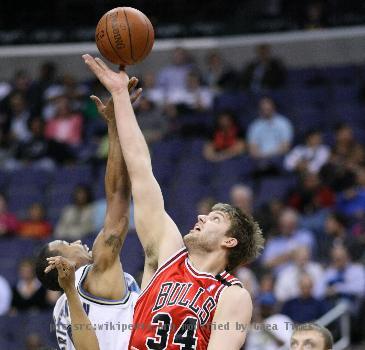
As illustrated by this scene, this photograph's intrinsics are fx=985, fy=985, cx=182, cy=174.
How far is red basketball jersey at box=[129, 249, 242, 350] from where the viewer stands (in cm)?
434

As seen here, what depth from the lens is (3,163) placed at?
44.5 ft

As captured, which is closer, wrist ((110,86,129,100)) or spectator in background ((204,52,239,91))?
wrist ((110,86,129,100))

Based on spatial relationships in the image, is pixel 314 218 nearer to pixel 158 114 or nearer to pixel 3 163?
pixel 158 114

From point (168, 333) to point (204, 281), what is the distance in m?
0.30

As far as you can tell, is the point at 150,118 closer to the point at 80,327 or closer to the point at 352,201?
the point at 352,201

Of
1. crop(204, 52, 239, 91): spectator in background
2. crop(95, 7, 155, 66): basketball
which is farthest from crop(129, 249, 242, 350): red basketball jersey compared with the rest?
crop(204, 52, 239, 91): spectator in background

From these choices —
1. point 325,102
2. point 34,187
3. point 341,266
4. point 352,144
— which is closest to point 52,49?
point 34,187

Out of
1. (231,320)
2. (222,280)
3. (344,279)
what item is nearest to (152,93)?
(344,279)

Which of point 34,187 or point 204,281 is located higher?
point 204,281

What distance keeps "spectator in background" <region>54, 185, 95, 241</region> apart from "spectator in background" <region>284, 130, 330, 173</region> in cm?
237

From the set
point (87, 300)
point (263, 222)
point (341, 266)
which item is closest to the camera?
point (87, 300)

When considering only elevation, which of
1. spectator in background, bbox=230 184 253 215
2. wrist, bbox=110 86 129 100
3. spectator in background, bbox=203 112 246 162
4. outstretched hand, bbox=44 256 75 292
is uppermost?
wrist, bbox=110 86 129 100

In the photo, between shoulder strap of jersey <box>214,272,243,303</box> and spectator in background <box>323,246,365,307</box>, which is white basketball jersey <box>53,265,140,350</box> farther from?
spectator in background <box>323,246,365,307</box>

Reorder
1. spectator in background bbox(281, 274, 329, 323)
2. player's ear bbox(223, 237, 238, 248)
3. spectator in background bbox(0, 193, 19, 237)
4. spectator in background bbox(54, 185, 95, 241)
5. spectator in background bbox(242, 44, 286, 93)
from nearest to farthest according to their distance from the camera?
1. player's ear bbox(223, 237, 238, 248)
2. spectator in background bbox(281, 274, 329, 323)
3. spectator in background bbox(54, 185, 95, 241)
4. spectator in background bbox(0, 193, 19, 237)
5. spectator in background bbox(242, 44, 286, 93)
